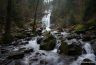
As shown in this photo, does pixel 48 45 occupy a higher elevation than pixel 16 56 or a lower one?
higher

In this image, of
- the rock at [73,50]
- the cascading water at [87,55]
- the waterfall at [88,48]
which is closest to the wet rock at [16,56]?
the rock at [73,50]

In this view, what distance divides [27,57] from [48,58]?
1903mm

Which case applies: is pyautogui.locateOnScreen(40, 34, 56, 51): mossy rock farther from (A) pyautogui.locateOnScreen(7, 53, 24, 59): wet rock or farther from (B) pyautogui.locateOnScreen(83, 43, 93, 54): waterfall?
(A) pyautogui.locateOnScreen(7, 53, 24, 59): wet rock

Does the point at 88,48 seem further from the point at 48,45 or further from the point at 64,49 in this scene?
the point at 48,45

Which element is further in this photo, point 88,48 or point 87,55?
point 88,48

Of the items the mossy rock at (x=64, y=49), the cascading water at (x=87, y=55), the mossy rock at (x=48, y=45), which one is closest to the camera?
the cascading water at (x=87, y=55)

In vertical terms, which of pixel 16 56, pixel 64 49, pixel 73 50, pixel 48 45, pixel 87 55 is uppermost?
pixel 48 45

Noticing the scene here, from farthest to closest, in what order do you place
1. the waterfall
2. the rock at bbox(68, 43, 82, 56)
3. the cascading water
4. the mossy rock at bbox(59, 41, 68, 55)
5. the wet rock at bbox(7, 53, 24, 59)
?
the waterfall, the mossy rock at bbox(59, 41, 68, 55), the rock at bbox(68, 43, 82, 56), the wet rock at bbox(7, 53, 24, 59), the cascading water

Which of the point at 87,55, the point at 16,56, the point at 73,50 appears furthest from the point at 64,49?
the point at 16,56

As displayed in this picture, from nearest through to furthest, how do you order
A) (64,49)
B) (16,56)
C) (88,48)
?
(16,56), (64,49), (88,48)

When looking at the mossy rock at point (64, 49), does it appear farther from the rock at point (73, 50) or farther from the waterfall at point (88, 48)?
the waterfall at point (88, 48)

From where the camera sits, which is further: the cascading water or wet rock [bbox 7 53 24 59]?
wet rock [bbox 7 53 24 59]

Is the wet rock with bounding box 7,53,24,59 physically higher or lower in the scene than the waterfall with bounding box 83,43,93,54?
lower

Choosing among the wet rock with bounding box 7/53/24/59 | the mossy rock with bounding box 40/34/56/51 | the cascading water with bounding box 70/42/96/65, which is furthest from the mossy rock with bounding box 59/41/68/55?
the wet rock with bounding box 7/53/24/59
